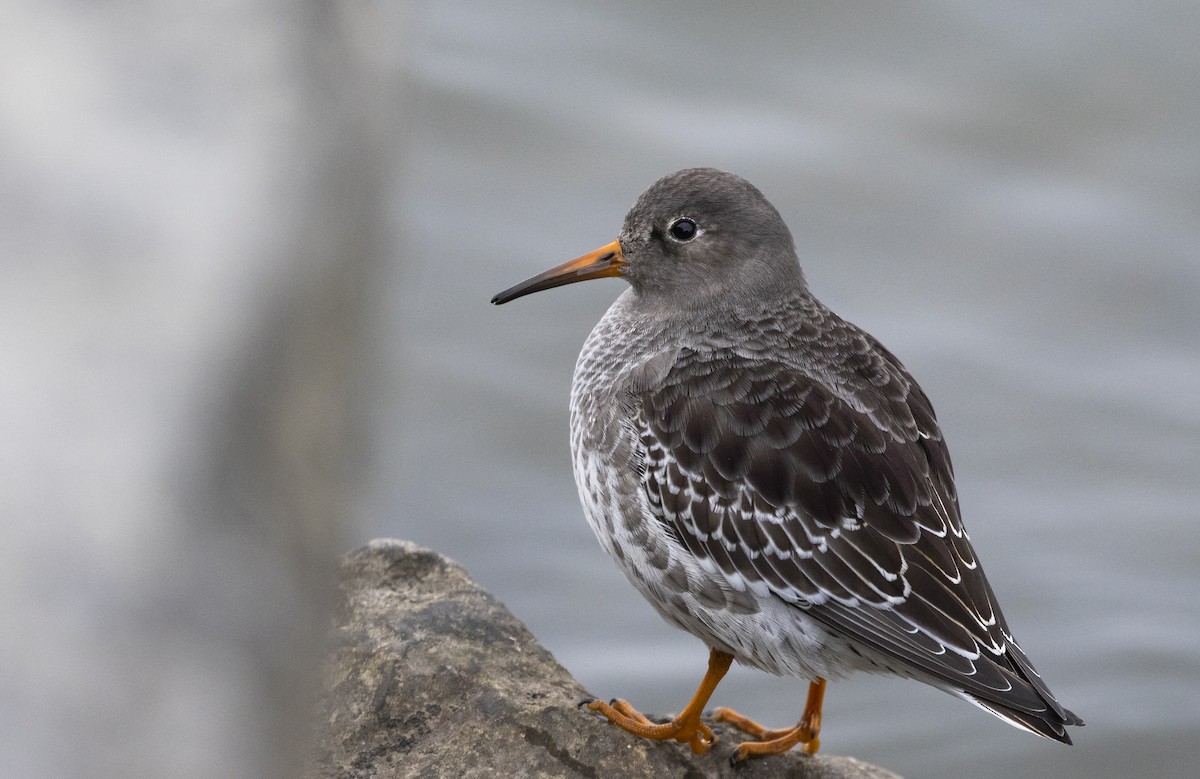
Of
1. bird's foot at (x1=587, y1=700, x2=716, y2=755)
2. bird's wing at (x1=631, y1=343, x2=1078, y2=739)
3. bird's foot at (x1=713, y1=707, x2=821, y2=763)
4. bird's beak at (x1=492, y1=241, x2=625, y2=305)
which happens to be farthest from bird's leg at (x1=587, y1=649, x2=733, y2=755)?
bird's beak at (x1=492, y1=241, x2=625, y2=305)

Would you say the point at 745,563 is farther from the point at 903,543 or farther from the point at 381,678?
the point at 381,678

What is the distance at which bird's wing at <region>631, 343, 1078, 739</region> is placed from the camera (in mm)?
4855

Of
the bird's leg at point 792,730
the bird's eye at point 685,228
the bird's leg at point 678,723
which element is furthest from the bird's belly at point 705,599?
the bird's eye at point 685,228

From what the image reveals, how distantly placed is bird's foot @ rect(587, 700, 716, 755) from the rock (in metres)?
0.04

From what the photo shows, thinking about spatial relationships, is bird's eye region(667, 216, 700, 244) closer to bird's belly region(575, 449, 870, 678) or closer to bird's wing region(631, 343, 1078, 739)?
bird's wing region(631, 343, 1078, 739)

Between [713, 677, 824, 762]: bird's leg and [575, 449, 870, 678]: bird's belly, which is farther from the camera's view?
[713, 677, 824, 762]: bird's leg

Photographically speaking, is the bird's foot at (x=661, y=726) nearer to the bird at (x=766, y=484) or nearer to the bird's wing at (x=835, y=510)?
the bird at (x=766, y=484)

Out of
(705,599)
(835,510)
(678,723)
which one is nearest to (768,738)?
(678,723)

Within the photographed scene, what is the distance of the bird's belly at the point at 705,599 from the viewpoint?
5.07 meters

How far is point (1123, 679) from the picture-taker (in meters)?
8.59

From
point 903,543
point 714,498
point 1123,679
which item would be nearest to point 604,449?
point 714,498

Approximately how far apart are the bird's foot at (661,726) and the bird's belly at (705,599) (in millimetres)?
314

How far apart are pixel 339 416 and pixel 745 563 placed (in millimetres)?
3442

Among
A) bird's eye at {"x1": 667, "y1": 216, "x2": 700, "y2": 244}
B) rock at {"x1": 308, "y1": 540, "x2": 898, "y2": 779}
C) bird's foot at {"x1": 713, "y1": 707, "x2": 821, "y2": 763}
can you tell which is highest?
bird's eye at {"x1": 667, "y1": 216, "x2": 700, "y2": 244}
